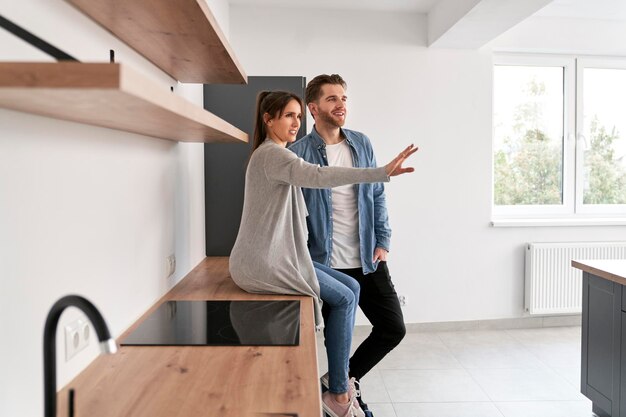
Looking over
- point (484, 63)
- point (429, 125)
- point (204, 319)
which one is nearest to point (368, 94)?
point (429, 125)

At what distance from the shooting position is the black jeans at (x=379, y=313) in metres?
2.55

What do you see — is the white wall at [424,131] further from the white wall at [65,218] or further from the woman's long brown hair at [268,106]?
the white wall at [65,218]

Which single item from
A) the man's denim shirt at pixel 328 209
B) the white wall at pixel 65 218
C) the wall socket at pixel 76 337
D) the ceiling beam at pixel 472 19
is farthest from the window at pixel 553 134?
the wall socket at pixel 76 337

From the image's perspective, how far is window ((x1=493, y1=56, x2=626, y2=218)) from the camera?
448cm

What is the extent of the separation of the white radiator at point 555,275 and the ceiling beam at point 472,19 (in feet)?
5.58

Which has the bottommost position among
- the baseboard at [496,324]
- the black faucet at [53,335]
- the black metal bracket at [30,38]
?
the baseboard at [496,324]

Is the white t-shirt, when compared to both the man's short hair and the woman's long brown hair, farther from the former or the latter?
the woman's long brown hair

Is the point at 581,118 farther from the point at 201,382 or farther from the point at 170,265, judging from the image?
the point at 201,382

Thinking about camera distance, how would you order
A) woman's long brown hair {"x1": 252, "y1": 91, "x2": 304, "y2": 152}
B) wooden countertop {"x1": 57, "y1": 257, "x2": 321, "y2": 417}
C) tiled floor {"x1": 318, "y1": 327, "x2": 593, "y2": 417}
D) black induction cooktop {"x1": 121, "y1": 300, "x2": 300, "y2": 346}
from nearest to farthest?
wooden countertop {"x1": 57, "y1": 257, "x2": 321, "y2": 417}, black induction cooktop {"x1": 121, "y1": 300, "x2": 300, "y2": 346}, woman's long brown hair {"x1": 252, "y1": 91, "x2": 304, "y2": 152}, tiled floor {"x1": 318, "y1": 327, "x2": 593, "y2": 417}

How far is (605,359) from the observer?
8.61 ft

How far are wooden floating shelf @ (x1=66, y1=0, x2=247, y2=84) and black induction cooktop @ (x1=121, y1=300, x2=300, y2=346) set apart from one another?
0.89 metres

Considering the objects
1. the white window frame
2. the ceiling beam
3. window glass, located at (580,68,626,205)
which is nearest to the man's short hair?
the ceiling beam

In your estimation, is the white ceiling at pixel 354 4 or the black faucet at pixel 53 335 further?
the white ceiling at pixel 354 4

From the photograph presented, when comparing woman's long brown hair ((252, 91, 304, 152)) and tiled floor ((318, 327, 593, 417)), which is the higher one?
woman's long brown hair ((252, 91, 304, 152))
